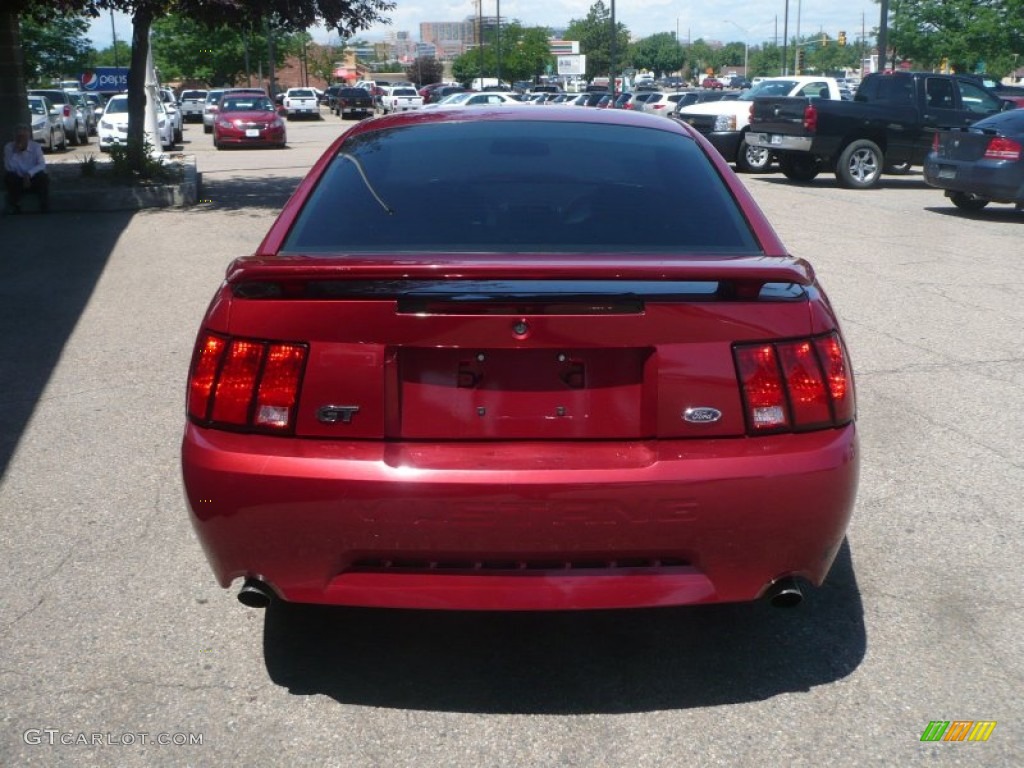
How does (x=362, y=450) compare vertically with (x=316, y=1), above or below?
below

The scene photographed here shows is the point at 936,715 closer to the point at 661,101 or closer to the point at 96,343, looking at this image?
the point at 96,343

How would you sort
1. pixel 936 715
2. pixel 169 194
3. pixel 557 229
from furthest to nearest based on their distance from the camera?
pixel 169 194, pixel 557 229, pixel 936 715

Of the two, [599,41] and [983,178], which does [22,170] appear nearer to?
[983,178]

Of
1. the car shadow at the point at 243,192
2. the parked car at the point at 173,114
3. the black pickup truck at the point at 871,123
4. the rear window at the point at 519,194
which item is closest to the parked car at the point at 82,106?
the parked car at the point at 173,114

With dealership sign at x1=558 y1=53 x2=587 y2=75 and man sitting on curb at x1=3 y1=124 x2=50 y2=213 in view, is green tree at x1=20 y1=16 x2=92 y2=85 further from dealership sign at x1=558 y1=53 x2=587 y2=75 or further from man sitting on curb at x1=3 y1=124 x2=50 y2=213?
dealership sign at x1=558 y1=53 x2=587 y2=75

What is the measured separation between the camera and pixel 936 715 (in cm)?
345

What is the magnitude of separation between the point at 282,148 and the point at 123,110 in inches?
178

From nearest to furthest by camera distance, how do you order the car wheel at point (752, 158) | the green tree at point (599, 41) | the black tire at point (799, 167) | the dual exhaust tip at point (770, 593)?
1. the dual exhaust tip at point (770, 593)
2. the black tire at point (799, 167)
3. the car wheel at point (752, 158)
4. the green tree at point (599, 41)

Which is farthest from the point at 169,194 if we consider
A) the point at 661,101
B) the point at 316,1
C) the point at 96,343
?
the point at 661,101

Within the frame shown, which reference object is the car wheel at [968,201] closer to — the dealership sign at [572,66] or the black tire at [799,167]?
the black tire at [799,167]

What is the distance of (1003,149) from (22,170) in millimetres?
13021

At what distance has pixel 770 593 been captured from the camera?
338 centimetres

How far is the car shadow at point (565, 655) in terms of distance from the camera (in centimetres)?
358

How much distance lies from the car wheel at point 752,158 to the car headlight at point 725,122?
35 centimetres
